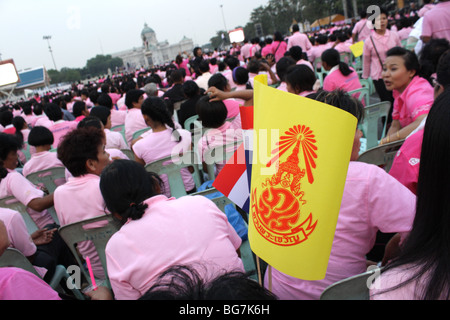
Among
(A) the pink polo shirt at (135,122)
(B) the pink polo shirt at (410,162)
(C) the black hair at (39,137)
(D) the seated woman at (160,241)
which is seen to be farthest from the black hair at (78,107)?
(B) the pink polo shirt at (410,162)

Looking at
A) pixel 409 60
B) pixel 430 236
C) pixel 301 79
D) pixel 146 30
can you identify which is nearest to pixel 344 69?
pixel 301 79

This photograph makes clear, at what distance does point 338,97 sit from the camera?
159 cm

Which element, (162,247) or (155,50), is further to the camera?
(155,50)

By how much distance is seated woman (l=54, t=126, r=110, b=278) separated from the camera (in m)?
2.30

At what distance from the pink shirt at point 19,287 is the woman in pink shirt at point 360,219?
101cm

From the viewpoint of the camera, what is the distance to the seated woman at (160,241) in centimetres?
137

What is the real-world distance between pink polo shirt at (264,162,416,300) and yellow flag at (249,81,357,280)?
0.52m

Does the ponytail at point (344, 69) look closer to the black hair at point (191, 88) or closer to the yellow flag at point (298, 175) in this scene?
the black hair at point (191, 88)

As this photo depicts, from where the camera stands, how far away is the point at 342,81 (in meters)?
4.13

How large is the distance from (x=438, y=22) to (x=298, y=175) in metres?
4.54

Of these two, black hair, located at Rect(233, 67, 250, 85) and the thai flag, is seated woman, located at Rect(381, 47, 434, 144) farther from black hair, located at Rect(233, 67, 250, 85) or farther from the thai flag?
black hair, located at Rect(233, 67, 250, 85)

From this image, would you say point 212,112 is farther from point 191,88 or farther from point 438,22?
point 438,22

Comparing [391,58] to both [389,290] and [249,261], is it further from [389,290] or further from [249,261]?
[389,290]

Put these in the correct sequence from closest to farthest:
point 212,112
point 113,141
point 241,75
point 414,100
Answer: point 414,100 < point 212,112 < point 113,141 < point 241,75
